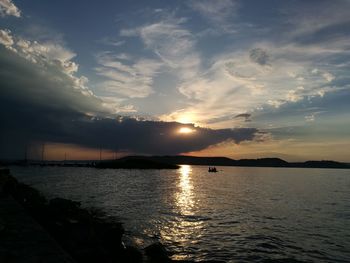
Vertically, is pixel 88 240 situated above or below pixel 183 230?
above

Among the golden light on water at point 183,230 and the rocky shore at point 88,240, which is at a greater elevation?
the rocky shore at point 88,240

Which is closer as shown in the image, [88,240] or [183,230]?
[88,240]

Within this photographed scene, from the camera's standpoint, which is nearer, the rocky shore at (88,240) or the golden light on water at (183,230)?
the rocky shore at (88,240)

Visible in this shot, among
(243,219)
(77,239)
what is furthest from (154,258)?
(243,219)

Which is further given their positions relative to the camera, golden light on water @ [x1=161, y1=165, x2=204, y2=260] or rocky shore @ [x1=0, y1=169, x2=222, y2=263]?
golden light on water @ [x1=161, y1=165, x2=204, y2=260]

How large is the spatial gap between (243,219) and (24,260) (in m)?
24.3

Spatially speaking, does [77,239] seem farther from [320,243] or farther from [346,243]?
[346,243]

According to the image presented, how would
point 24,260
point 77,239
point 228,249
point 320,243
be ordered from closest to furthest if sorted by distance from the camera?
point 24,260 < point 77,239 < point 228,249 < point 320,243

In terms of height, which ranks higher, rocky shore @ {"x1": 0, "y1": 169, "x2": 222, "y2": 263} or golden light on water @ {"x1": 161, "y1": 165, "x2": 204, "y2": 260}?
rocky shore @ {"x1": 0, "y1": 169, "x2": 222, "y2": 263}

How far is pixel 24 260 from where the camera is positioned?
402 inches

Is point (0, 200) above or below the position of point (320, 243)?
above

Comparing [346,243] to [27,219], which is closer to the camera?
[27,219]

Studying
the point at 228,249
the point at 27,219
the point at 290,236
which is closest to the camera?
the point at 27,219

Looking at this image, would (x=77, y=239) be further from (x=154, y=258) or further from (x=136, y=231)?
(x=136, y=231)
